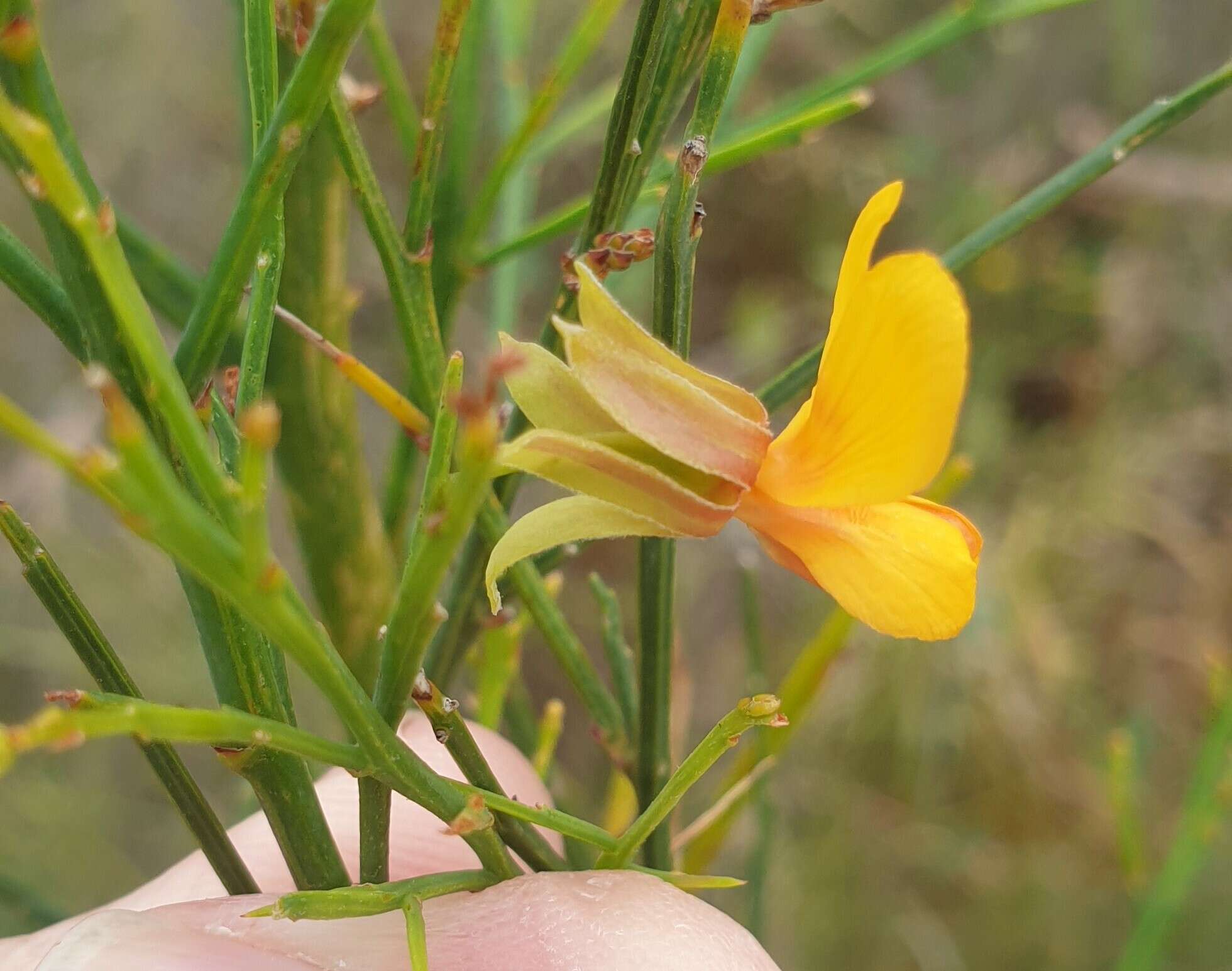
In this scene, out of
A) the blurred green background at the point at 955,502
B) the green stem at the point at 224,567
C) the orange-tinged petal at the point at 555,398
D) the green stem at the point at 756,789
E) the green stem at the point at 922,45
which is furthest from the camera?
the blurred green background at the point at 955,502

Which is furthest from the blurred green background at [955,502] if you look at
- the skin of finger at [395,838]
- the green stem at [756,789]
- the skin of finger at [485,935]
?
the skin of finger at [485,935]

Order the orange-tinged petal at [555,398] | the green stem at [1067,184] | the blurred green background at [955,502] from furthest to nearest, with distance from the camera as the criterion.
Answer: the blurred green background at [955,502], the green stem at [1067,184], the orange-tinged petal at [555,398]

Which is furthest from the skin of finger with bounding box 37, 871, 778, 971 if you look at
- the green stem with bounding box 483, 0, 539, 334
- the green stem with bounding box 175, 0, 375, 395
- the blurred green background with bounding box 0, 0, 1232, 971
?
the blurred green background with bounding box 0, 0, 1232, 971

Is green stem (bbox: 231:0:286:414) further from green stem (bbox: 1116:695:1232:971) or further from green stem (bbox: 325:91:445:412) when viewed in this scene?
green stem (bbox: 1116:695:1232:971)

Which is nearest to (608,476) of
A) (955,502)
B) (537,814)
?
(537,814)

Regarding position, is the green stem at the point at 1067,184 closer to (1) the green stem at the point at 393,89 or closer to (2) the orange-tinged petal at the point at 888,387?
(2) the orange-tinged petal at the point at 888,387

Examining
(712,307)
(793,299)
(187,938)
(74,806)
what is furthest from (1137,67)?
(74,806)
